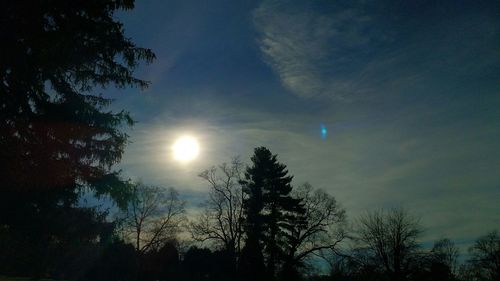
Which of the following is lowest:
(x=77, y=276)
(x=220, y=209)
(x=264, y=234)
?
(x=77, y=276)

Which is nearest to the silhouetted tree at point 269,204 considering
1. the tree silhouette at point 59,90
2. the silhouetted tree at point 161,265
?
the silhouetted tree at point 161,265

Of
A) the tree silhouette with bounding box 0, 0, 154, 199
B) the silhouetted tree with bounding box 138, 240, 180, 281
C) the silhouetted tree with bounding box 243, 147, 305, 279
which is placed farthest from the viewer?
the silhouetted tree with bounding box 138, 240, 180, 281

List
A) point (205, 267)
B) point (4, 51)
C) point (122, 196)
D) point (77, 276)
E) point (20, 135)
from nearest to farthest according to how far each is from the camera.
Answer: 1. point (4, 51)
2. point (20, 135)
3. point (122, 196)
4. point (205, 267)
5. point (77, 276)

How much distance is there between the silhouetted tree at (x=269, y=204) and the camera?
37250 millimetres

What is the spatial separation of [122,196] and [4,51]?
472 centimetres

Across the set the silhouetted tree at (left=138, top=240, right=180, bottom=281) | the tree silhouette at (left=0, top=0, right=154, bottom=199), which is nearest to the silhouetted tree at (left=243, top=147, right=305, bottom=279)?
the silhouetted tree at (left=138, top=240, right=180, bottom=281)

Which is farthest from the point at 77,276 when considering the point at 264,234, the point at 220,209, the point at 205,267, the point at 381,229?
the point at 381,229

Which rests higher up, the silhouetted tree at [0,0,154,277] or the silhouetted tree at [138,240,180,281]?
the silhouetted tree at [0,0,154,277]

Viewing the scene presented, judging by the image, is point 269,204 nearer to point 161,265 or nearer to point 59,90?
point 161,265

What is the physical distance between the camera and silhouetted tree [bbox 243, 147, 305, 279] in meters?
37.2

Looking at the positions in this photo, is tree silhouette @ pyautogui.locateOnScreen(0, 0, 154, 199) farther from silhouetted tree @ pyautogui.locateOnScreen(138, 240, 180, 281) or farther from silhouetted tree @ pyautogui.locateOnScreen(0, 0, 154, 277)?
silhouetted tree @ pyautogui.locateOnScreen(138, 240, 180, 281)

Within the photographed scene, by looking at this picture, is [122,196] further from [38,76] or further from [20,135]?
[38,76]

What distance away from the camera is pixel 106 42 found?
33.1ft

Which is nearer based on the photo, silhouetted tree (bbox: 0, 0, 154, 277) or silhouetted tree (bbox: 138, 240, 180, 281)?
silhouetted tree (bbox: 0, 0, 154, 277)
